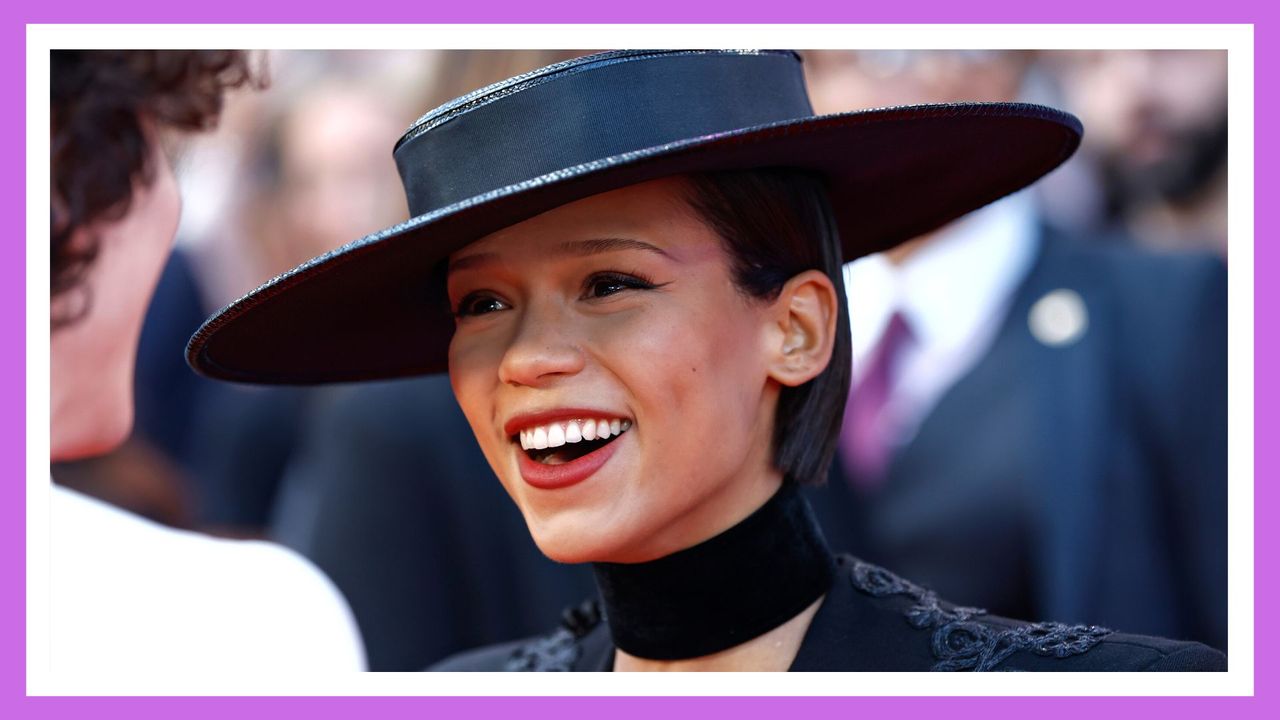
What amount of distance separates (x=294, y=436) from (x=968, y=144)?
11.5ft

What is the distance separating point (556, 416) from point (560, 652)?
0.67 meters

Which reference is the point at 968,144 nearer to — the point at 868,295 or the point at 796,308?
the point at 796,308

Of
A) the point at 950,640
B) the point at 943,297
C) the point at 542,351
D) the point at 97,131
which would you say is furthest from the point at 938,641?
the point at 943,297

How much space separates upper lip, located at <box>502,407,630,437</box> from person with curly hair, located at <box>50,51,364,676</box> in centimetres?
83

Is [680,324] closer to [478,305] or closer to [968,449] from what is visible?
[478,305]

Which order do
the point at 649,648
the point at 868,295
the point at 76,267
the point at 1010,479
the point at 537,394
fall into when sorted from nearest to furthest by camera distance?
the point at 537,394 → the point at 649,648 → the point at 76,267 → the point at 1010,479 → the point at 868,295

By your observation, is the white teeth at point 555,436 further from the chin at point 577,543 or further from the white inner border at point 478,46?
the white inner border at point 478,46

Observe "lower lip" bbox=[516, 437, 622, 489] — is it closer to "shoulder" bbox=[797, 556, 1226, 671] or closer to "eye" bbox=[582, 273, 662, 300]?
"eye" bbox=[582, 273, 662, 300]

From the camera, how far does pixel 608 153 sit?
2.28m

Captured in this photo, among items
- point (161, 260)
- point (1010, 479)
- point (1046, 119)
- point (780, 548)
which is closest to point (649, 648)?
point (780, 548)

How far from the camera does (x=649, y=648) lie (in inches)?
98.0

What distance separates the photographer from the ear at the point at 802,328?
241cm

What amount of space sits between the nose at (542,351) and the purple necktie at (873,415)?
190 cm

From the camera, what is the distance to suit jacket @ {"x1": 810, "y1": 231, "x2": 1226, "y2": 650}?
364cm
